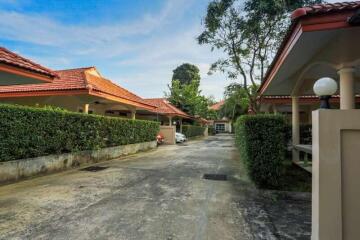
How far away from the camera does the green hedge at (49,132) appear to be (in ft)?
20.4

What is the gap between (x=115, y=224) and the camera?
12.3 feet

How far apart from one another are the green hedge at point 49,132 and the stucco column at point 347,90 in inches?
299

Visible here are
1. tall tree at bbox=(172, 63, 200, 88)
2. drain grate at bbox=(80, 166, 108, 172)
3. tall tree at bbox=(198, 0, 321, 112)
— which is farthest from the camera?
tall tree at bbox=(172, 63, 200, 88)

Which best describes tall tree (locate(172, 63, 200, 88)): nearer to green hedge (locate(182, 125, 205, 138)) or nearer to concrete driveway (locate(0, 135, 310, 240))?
green hedge (locate(182, 125, 205, 138))

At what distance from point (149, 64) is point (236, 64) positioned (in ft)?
22.2

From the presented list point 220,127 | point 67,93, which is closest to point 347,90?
point 67,93

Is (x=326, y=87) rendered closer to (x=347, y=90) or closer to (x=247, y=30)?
(x=347, y=90)

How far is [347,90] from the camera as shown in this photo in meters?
4.84

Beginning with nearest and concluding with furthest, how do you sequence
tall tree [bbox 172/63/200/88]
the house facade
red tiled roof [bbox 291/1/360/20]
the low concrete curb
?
red tiled roof [bbox 291/1/360/20]
the low concrete curb
the house facade
tall tree [bbox 172/63/200/88]

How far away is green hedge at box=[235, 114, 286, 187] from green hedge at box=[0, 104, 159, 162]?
19.1 feet

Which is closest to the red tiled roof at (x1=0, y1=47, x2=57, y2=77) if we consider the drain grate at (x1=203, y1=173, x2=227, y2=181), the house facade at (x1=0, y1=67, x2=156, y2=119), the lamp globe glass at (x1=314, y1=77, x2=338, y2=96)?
the house facade at (x1=0, y1=67, x2=156, y2=119)

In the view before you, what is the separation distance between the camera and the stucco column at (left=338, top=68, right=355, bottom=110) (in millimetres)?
4793

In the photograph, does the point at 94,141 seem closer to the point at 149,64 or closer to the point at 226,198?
the point at 226,198

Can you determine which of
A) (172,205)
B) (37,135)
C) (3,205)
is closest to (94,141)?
(37,135)
